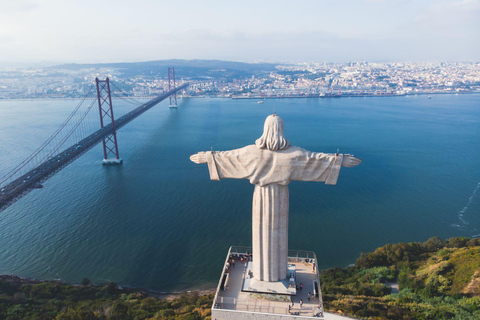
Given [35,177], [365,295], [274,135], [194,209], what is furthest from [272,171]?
[35,177]

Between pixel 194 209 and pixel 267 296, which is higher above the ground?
pixel 267 296

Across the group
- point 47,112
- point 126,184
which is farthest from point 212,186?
point 47,112

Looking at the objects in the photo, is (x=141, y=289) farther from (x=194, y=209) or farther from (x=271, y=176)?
(x=271, y=176)

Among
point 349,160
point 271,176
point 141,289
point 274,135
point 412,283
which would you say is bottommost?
point 141,289

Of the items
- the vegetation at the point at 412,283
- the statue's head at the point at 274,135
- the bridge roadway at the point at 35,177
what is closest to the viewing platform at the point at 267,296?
the statue's head at the point at 274,135

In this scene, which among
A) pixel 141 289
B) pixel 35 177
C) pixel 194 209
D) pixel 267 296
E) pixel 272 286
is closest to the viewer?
pixel 267 296
